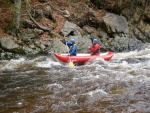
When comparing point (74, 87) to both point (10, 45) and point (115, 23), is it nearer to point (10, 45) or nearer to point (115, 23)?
point (10, 45)

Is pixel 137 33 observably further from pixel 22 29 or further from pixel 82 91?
pixel 82 91

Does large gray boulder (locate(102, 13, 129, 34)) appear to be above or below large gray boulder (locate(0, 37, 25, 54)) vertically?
above

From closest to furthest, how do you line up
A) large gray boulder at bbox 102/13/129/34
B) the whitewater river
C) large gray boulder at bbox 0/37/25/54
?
the whitewater river < large gray boulder at bbox 0/37/25/54 < large gray boulder at bbox 102/13/129/34

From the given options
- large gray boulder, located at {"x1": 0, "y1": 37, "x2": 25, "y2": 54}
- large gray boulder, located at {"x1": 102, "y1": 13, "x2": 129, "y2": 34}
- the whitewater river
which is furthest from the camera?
large gray boulder, located at {"x1": 102, "y1": 13, "x2": 129, "y2": 34}

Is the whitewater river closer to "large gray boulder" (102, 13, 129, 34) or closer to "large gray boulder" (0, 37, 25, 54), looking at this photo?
"large gray boulder" (0, 37, 25, 54)

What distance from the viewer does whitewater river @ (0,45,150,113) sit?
599 cm

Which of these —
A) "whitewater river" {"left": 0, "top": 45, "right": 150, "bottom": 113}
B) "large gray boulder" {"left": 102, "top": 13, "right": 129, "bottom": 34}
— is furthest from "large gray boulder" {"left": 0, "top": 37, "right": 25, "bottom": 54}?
"large gray boulder" {"left": 102, "top": 13, "right": 129, "bottom": 34}

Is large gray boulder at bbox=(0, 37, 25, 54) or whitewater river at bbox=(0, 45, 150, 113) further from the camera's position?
large gray boulder at bbox=(0, 37, 25, 54)

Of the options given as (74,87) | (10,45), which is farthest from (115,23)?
(74,87)

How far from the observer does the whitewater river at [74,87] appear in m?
5.99

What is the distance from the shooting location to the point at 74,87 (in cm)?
755

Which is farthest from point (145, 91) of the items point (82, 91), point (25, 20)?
point (25, 20)

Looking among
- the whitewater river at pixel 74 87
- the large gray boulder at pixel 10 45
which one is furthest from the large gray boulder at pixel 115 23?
the large gray boulder at pixel 10 45

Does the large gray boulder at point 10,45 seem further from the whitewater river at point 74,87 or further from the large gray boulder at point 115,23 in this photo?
the large gray boulder at point 115,23
